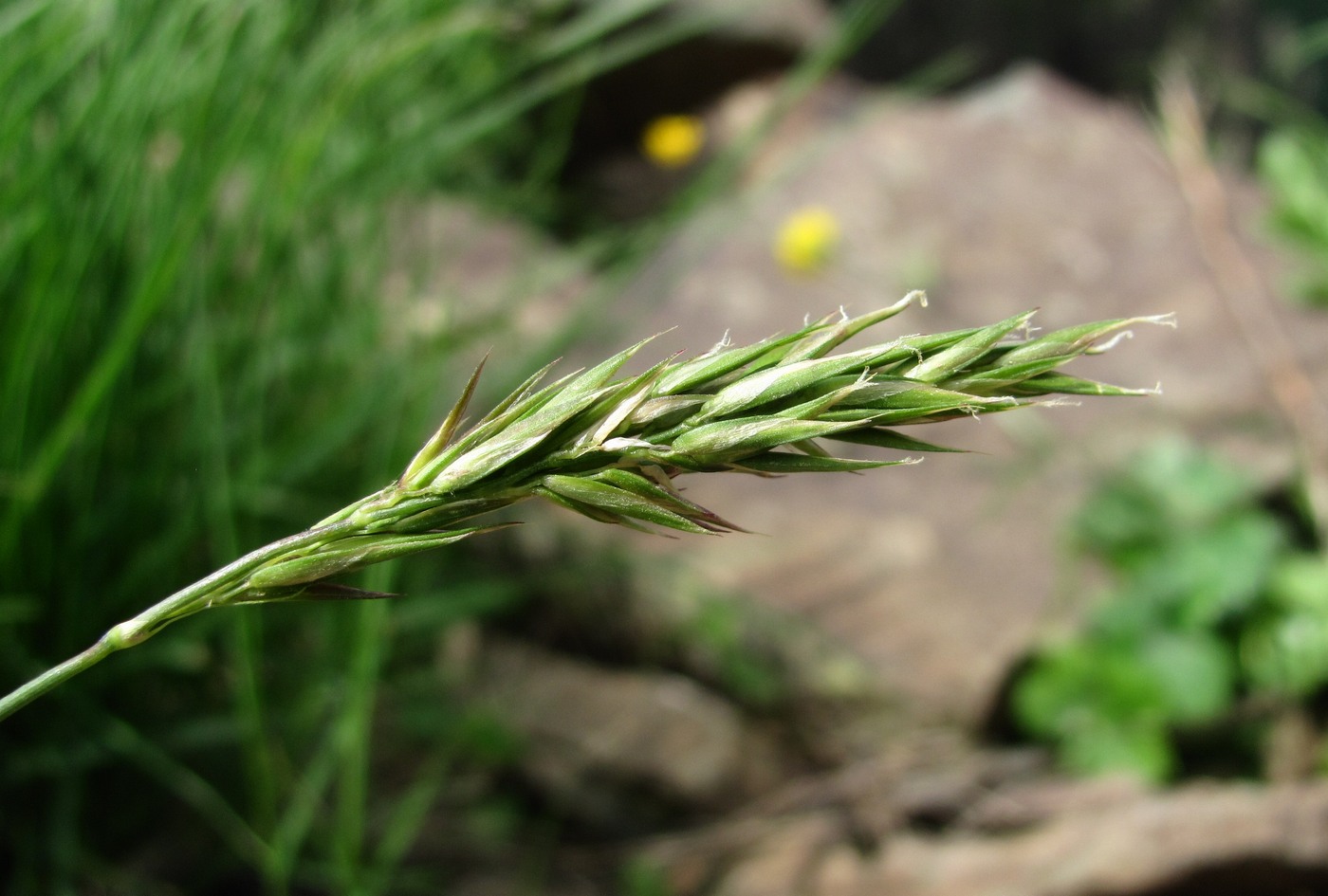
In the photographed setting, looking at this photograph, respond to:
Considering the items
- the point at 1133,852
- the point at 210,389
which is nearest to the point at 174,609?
the point at 210,389

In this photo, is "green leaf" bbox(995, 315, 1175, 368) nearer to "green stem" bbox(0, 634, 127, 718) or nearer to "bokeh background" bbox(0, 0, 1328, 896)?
"bokeh background" bbox(0, 0, 1328, 896)

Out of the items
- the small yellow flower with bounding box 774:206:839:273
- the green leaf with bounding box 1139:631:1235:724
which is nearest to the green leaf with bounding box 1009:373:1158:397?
the green leaf with bounding box 1139:631:1235:724

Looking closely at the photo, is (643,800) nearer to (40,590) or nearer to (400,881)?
(400,881)

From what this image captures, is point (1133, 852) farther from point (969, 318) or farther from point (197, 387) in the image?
point (969, 318)

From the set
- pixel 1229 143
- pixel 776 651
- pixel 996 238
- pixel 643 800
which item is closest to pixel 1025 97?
pixel 996 238

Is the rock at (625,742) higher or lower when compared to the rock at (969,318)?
lower

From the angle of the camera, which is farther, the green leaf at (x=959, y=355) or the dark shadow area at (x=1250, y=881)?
the dark shadow area at (x=1250, y=881)

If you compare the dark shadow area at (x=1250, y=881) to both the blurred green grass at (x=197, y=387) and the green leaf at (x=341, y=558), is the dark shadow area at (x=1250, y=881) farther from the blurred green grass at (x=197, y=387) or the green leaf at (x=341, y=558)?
the green leaf at (x=341, y=558)

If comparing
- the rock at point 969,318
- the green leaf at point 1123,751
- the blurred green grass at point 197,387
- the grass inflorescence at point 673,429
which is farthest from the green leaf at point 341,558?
the green leaf at point 1123,751
